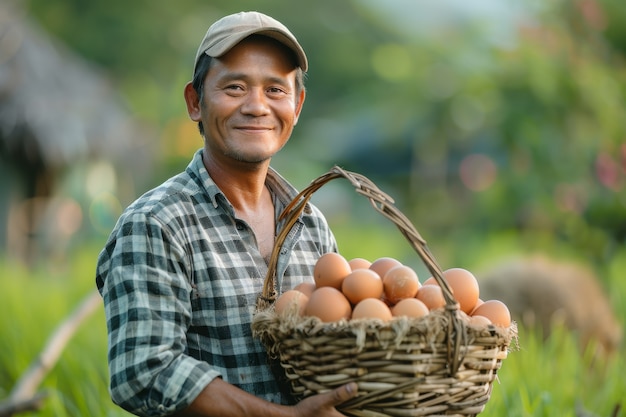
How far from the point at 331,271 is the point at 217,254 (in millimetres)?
275

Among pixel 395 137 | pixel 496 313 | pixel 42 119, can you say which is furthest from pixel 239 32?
pixel 395 137

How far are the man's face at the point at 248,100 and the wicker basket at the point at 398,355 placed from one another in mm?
367

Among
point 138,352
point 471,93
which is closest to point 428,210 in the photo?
point 471,93

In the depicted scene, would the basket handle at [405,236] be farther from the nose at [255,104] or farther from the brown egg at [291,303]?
the nose at [255,104]

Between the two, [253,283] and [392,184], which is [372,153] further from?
[253,283]

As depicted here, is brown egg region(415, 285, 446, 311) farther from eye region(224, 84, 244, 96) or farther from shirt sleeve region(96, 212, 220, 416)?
eye region(224, 84, 244, 96)

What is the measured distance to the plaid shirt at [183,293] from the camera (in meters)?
1.87

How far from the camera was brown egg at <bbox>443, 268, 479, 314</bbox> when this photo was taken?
2016 mm

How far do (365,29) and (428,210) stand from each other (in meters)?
17.9

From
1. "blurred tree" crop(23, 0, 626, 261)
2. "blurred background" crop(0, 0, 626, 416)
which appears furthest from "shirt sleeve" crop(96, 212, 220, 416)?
"blurred tree" crop(23, 0, 626, 261)

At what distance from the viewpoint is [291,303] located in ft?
6.25

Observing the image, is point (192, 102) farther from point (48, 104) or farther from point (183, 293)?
point (48, 104)

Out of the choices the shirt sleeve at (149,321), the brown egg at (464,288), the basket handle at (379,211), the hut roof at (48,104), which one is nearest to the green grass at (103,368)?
the brown egg at (464,288)

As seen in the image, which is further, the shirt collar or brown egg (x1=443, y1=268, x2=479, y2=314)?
the shirt collar
